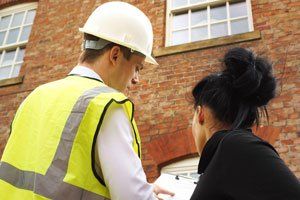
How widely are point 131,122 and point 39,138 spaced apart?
0.47 m

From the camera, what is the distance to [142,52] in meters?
2.62

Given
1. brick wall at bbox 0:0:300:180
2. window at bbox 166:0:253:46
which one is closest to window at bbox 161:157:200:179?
brick wall at bbox 0:0:300:180

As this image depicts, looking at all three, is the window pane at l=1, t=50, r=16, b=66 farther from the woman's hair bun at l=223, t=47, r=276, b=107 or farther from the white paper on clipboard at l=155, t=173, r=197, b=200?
the woman's hair bun at l=223, t=47, r=276, b=107

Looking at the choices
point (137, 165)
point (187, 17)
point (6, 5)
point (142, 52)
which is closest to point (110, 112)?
point (137, 165)

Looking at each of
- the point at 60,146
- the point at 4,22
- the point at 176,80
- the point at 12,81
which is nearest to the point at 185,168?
the point at 176,80

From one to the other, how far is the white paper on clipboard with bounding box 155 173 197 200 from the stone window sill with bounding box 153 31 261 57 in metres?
4.02

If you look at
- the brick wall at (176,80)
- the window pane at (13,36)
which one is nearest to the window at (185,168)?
the brick wall at (176,80)

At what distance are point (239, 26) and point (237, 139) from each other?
5200mm

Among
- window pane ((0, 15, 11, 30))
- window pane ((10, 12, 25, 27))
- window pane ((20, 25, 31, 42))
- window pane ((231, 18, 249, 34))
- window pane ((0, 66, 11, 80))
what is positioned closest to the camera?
window pane ((231, 18, 249, 34))

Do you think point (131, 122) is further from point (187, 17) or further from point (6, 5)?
point (6, 5)

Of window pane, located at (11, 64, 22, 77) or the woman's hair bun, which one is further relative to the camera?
window pane, located at (11, 64, 22, 77)

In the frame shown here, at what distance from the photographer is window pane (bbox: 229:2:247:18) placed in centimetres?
686

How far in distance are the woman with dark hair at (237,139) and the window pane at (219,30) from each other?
4.41 metres

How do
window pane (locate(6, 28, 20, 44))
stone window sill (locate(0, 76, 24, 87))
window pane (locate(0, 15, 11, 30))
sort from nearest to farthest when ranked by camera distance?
stone window sill (locate(0, 76, 24, 87)) → window pane (locate(6, 28, 20, 44)) → window pane (locate(0, 15, 11, 30))
